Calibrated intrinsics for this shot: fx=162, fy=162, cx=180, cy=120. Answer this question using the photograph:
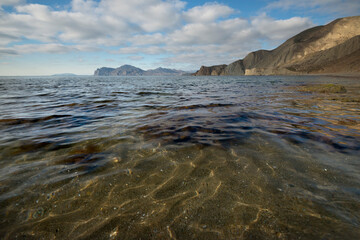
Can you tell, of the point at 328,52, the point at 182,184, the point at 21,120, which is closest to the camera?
the point at 182,184

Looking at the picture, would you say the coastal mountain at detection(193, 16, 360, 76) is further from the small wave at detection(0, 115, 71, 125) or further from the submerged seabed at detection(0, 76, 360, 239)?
the small wave at detection(0, 115, 71, 125)

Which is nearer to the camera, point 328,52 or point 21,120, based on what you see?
point 21,120

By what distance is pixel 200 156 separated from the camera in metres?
3.89

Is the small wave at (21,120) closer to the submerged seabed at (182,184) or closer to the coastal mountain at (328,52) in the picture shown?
the submerged seabed at (182,184)

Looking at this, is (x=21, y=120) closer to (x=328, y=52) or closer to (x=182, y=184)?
(x=182, y=184)

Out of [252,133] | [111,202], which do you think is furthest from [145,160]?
[252,133]

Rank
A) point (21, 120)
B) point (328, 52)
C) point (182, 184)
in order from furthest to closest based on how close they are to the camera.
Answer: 1. point (328, 52)
2. point (21, 120)
3. point (182, 184)

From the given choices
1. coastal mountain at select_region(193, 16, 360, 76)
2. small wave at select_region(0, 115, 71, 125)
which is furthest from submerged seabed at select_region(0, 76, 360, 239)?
coastal mountain at select_region(193, 16, 360, 76)

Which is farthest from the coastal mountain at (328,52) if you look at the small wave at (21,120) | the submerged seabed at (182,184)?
the small wave at (21,120)

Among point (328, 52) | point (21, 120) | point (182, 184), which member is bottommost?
point (182, 184)

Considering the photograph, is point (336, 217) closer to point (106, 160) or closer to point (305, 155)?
point (305, 155)

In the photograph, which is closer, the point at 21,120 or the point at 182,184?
the point at 182,184

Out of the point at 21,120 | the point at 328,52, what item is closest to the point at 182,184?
the point at 21,120

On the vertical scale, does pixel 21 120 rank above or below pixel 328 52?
below
